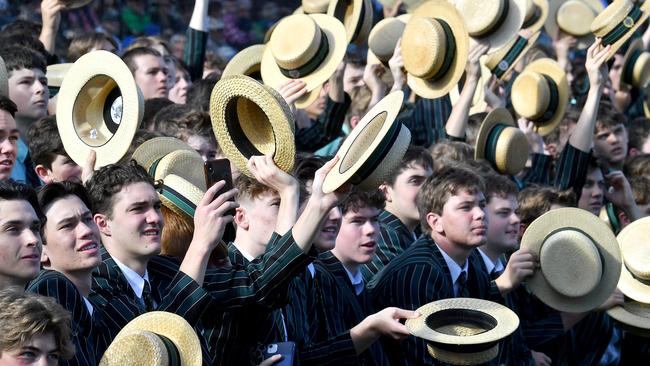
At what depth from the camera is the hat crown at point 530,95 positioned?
364 inches

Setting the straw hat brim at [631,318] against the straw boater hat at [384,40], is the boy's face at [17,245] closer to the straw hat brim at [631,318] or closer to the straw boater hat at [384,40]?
the straw hat brim at [631,318]

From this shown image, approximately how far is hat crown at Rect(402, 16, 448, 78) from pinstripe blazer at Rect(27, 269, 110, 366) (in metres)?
3.63

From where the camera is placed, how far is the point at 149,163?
244 inches

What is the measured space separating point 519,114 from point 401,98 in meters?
4.09

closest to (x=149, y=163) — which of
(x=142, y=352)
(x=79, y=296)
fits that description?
(x=79, y=296)

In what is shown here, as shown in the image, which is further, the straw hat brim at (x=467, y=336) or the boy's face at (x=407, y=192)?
the boy's face at (x=407, y=192)

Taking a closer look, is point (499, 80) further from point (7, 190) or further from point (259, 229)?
point (7, 190)

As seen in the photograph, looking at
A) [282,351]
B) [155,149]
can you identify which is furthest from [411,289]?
[155,149]

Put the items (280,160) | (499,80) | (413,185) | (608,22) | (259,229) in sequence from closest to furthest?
1. (280,160)
2. (259,229)
3. (413,185)
4. (608,22)
5. (499,80)

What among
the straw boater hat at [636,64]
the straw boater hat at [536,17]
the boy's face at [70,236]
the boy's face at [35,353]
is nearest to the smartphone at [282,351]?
the boy's face at [70,236]

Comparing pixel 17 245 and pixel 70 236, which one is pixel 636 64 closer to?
pixel 70 236

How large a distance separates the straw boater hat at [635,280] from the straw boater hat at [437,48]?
1.44m

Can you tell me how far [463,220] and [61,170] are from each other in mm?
1881

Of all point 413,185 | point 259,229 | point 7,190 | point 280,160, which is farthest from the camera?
point 413,185
